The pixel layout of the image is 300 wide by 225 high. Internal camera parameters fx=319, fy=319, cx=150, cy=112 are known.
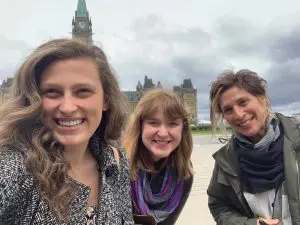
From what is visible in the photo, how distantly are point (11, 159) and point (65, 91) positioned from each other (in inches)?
13.2

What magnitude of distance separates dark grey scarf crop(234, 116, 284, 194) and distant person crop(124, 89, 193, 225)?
1.49ft

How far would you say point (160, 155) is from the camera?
2357 millimetres

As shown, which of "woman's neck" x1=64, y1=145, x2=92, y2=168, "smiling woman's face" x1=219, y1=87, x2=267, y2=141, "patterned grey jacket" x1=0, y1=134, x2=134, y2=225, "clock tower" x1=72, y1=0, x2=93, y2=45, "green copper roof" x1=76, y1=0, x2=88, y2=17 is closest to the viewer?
"patterned grey jacket" x1=0, y1=134, x2=134, y2=225

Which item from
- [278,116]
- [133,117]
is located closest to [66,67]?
[133,117]

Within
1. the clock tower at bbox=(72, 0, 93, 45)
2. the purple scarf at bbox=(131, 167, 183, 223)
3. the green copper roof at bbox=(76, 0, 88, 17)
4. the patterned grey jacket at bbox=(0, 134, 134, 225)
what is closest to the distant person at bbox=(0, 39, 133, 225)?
the patterned grey jacket at bbox=(0, 134, 134, 225)

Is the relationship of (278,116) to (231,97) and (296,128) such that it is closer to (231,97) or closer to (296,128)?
(296,128)

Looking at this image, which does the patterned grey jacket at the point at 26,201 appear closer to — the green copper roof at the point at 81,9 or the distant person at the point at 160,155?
the distant person at the point at 160,155

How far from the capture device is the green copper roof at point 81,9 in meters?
79.1

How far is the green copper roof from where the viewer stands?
79062 mm

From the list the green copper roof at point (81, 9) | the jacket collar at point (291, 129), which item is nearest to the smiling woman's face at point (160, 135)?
the jacket collar at point (291, 129)

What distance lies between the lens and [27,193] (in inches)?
45.9

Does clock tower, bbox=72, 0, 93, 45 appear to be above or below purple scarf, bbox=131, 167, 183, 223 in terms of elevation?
above

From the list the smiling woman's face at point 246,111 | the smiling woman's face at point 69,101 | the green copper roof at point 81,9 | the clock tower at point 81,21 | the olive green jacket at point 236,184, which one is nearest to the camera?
the smiling woman's face at point 69,101

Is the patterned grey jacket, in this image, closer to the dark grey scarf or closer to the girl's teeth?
the girl's teeth
